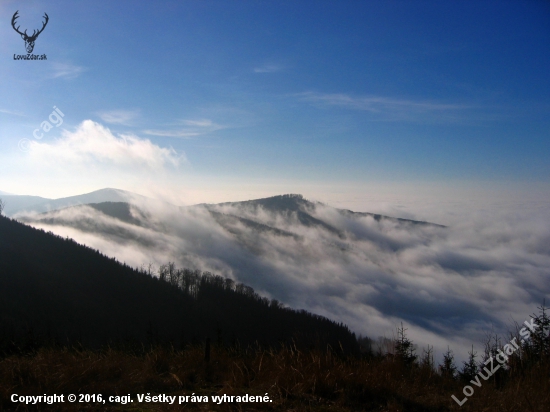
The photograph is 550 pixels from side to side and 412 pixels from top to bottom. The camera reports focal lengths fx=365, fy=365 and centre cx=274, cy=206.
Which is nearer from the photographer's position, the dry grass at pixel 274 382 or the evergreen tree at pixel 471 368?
the dry grass at pixel 274 382

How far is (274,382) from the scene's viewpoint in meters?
6.50

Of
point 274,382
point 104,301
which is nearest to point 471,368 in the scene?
point 274,382

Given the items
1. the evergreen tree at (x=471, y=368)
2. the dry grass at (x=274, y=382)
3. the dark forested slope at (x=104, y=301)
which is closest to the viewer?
the dry grass at (x=274, y=382)

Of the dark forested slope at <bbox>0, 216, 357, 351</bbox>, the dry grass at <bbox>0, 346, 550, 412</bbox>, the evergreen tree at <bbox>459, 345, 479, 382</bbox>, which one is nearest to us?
the dry grass at <bbox>0, 346, 550, 412</bbox>

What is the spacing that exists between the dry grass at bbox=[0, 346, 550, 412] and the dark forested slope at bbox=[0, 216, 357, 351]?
253 ft

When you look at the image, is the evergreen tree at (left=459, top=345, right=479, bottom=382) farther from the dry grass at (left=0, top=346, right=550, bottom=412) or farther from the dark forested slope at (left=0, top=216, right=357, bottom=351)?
the dark forested slope at (left=0, top=216, right=357, bottom=351)

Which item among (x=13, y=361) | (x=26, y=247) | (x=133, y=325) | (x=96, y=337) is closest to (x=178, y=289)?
(x=133, y=325)

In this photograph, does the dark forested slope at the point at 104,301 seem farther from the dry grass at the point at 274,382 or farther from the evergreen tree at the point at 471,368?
the dry grass at the point at 274,382

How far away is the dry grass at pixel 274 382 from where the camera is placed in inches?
226

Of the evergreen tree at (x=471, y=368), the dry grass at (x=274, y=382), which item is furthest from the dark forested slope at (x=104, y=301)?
the dry grass at (x=274, y=382)

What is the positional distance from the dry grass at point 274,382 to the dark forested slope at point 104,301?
77.2 m

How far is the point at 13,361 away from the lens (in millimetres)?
7035

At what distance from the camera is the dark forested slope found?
3295 inches

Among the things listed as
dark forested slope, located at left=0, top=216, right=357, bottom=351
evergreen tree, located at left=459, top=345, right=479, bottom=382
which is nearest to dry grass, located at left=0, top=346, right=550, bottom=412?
evergreen tree, located at left=459, top=345, right=479, bottom=382
